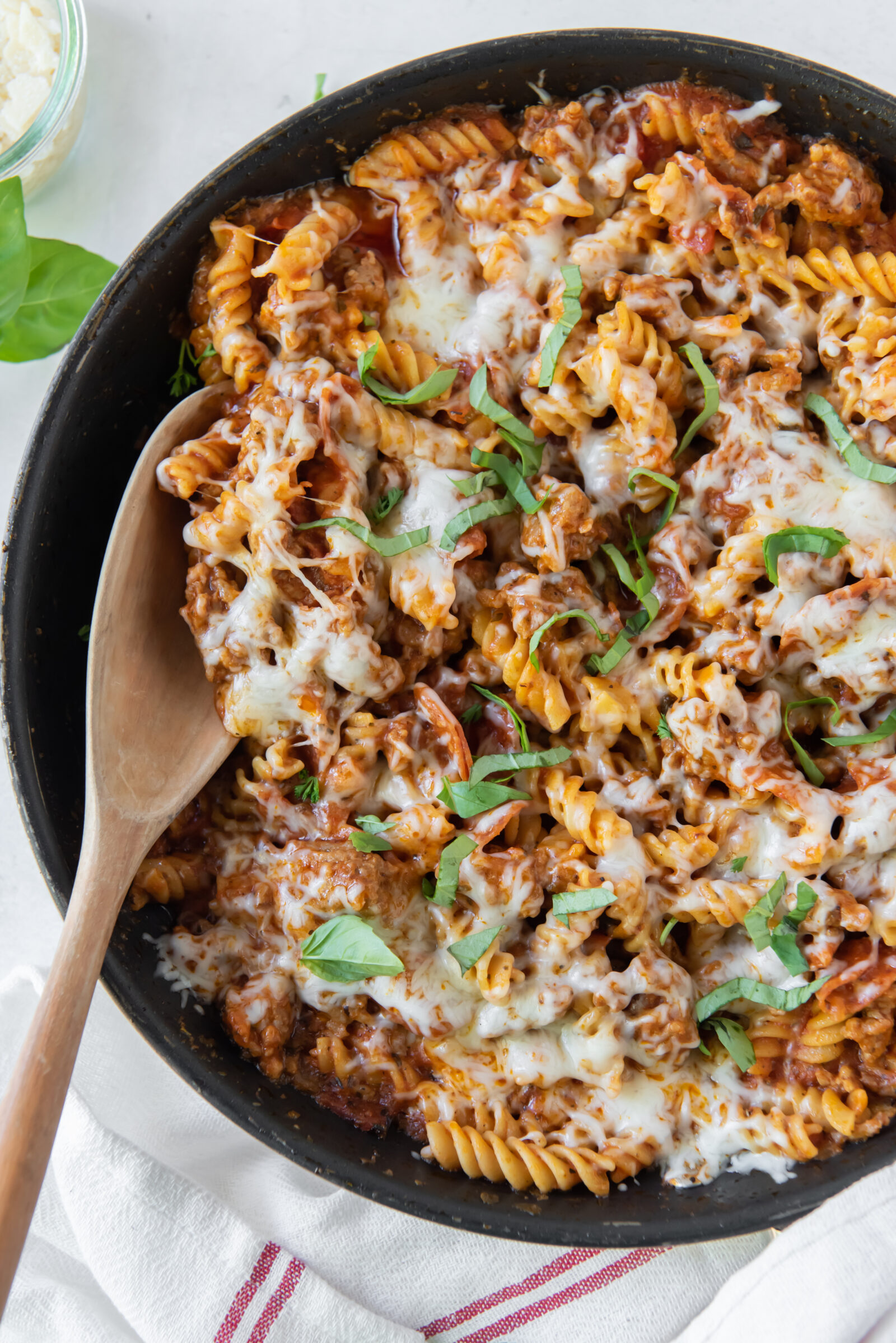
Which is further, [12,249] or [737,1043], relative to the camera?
[12,249]

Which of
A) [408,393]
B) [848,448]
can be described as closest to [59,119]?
[408,393]

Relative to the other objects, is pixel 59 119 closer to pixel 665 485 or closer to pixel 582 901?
pixel 665 485

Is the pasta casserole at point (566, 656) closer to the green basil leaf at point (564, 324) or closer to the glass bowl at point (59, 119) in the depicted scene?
the green basil leaf at point (564, 324)

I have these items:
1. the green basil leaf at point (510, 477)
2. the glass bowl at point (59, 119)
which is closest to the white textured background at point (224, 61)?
the glass bowl at point (59, 119)

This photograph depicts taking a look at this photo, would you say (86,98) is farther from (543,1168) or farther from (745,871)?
(543,1168)

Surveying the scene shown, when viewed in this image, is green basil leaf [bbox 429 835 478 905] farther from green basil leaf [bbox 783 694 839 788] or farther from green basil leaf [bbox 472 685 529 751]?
green basil leaf [bbox 783 694 839 788]

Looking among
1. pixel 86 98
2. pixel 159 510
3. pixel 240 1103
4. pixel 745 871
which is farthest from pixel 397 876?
pixel 86 98
